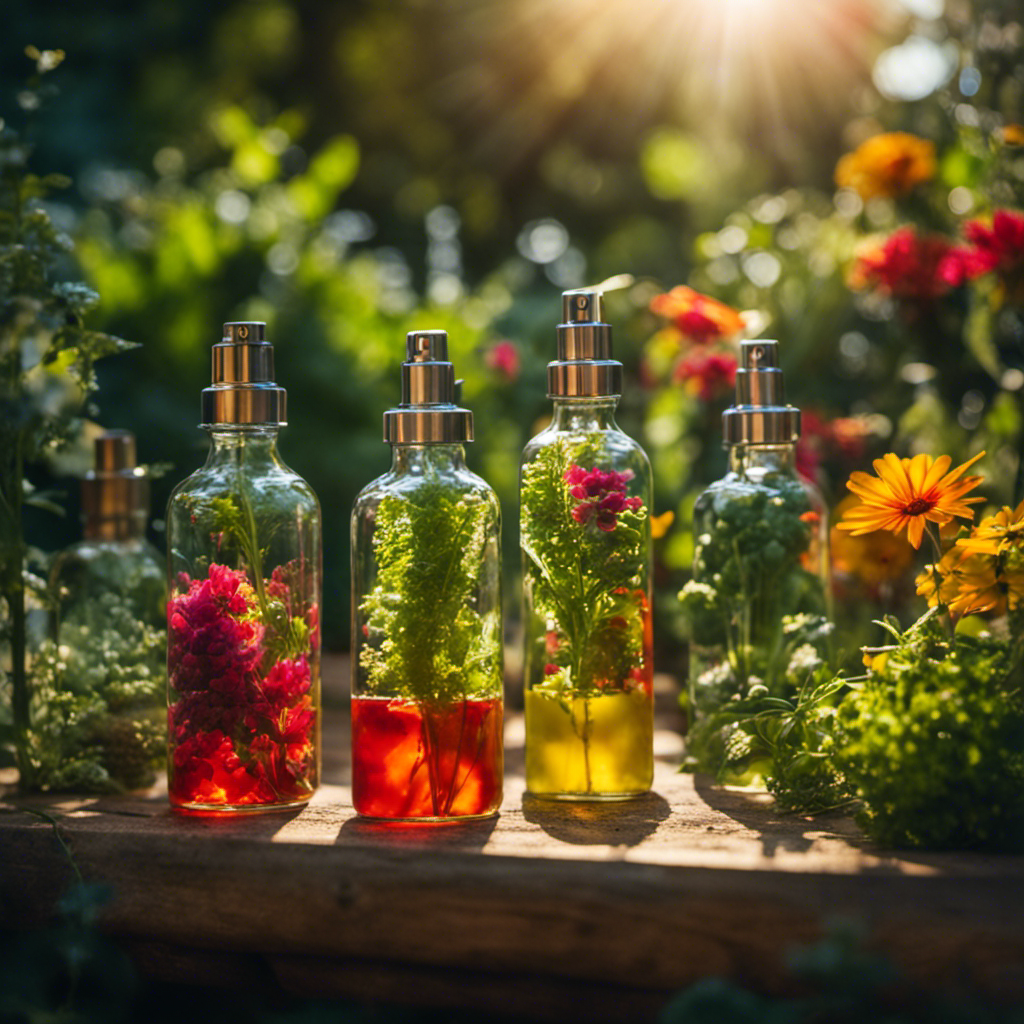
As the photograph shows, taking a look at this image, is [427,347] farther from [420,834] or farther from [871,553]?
[871,553]

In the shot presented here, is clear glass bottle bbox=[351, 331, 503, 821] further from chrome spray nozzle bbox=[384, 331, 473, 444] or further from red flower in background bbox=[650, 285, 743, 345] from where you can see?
red flower in background bbox=[650, 285, 743, 345]

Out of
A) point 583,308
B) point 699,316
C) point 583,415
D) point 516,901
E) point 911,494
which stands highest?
point 699,316

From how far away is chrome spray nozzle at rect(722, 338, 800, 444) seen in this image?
49.6 inches

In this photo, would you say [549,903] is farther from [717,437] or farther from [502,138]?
[502,138]

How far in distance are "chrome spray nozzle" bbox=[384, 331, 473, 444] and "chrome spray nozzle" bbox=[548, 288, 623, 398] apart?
0.38 feet

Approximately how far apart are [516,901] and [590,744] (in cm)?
30

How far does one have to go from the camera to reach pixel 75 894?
2.98 ft

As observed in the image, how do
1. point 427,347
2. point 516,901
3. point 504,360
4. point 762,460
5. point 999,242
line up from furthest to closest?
1. point 504,360
2. point 999,242
3. point 762,460
4. point 427,347
5. point 516,901

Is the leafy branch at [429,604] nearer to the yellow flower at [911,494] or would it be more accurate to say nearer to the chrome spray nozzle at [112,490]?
the yellow flower at [911,494]

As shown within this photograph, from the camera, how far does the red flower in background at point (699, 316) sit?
1682 millimetres

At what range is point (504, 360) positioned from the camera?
6.87 feet

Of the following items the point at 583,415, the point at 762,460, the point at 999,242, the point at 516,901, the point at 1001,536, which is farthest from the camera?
the point at 999,242

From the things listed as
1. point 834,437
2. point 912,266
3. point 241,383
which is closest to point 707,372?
point 834,437

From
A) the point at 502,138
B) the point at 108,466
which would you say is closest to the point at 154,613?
the point at 108,466
